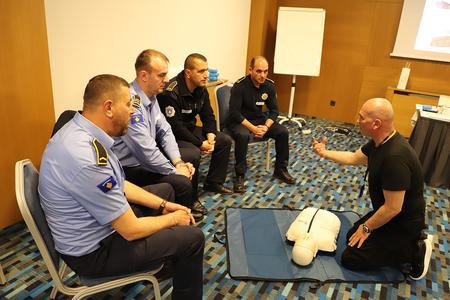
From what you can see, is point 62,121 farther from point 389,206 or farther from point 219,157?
point 389,206

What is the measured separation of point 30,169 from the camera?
132 centimetres

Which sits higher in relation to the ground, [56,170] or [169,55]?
[169,55]

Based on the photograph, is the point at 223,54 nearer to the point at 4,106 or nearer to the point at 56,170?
the point at 4,106

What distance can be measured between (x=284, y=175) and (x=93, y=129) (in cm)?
230

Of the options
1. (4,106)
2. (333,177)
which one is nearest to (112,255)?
(4,106)

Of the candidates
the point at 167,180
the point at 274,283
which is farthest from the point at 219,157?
the point at 274,283

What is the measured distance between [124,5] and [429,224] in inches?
125

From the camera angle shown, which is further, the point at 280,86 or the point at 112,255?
the point at 280,86

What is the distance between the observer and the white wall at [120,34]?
2.51 meters

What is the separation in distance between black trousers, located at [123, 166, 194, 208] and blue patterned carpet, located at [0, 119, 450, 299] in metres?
0.39

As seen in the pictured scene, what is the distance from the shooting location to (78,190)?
1.19m

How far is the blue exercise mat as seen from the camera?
2.01 metres

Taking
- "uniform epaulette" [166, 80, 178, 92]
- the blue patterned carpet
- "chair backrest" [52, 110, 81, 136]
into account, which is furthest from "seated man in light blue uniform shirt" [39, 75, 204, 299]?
"uniform epaulette" [166, 80, 178, 92]

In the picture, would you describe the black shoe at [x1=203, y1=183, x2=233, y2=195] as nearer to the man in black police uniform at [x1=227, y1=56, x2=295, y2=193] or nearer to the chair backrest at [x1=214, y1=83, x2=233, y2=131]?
the man in black police uniform at [x1=227, y1=56, x2=295, y2=193]
